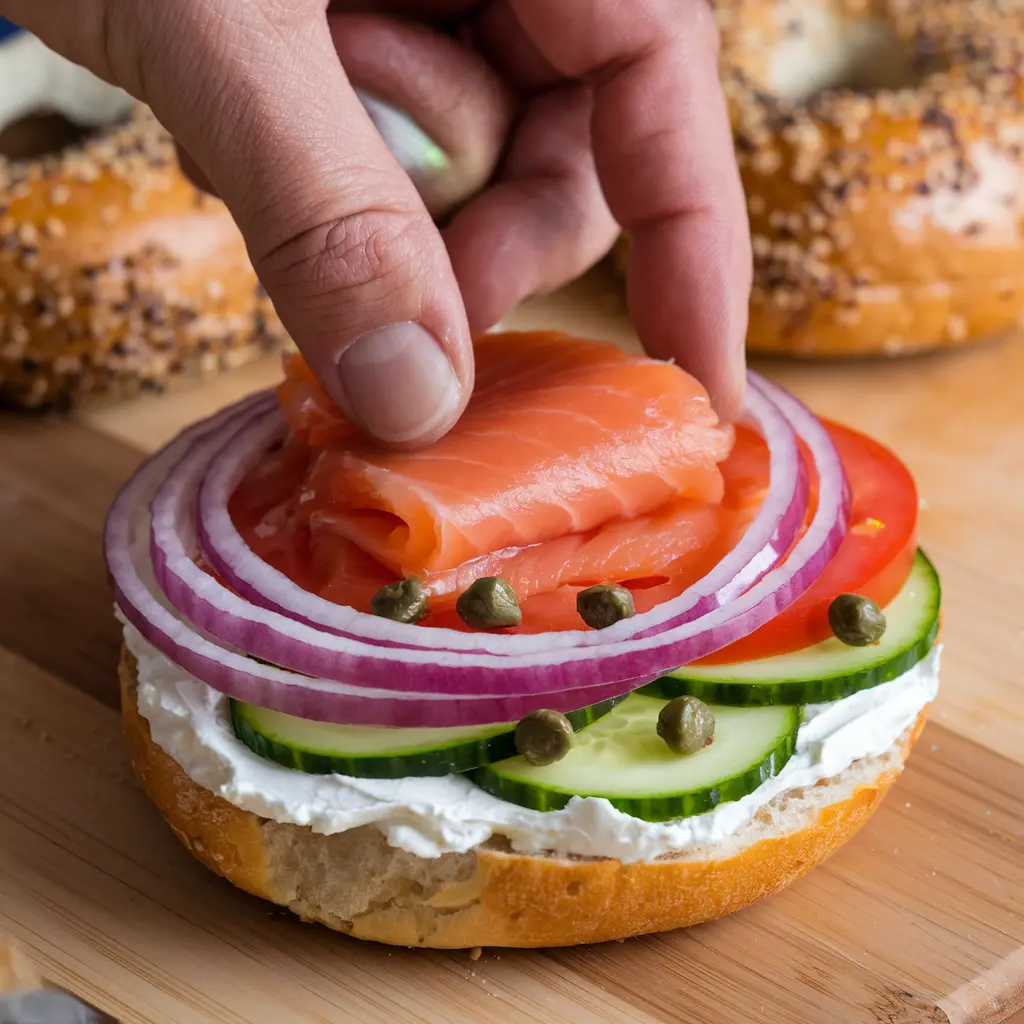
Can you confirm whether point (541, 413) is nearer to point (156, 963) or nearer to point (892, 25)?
point (156, 963)

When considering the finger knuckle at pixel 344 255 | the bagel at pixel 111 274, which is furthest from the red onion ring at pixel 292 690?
the bagel at pixel 111 274

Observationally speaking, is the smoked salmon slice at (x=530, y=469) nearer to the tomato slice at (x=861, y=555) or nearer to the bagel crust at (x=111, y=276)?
the tomato slice at (x=861, y=555)

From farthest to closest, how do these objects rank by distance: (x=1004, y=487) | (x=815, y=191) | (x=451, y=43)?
1. (x=815, y=191)
2. (x=1004, y=487)
3. (x=451, y=43)

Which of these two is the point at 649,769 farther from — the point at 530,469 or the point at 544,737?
the point at 530,469

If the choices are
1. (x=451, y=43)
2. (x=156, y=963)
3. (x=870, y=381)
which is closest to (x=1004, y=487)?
(x=870, y=381)

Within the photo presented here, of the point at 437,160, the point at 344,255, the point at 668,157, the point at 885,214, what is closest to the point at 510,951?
the point at 344,255

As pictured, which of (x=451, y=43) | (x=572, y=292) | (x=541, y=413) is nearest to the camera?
(x=541, y=413)
